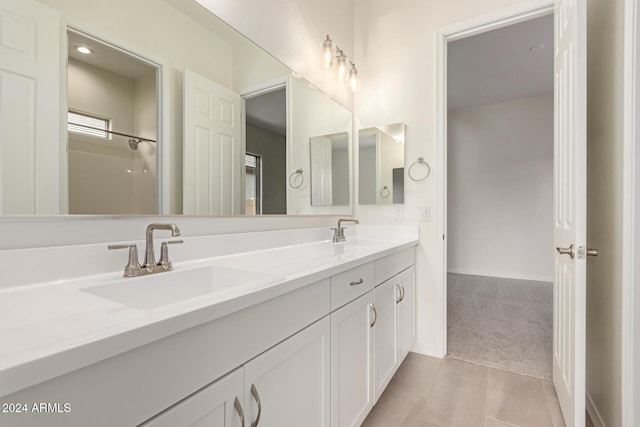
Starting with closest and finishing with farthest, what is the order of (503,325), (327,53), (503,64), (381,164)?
(327,53)
(381,164)
(503,325)
(503,64)

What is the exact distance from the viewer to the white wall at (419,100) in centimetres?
207

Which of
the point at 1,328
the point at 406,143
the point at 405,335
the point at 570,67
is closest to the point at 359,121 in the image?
the point at 406,143

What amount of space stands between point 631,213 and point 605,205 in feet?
1.01

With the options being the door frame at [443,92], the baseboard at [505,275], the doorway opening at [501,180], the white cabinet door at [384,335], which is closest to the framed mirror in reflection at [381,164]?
the door frame at [443,92]

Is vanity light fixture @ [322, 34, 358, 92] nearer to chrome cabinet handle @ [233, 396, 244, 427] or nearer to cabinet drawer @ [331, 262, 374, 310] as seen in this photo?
cabinet drawer @ [331, 262, 374, 310]

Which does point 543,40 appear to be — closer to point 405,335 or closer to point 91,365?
point 405,335

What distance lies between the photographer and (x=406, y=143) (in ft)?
7.20

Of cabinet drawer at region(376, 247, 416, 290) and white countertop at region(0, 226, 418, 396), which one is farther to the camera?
cabinet drawer at region(376, 247, 416, 290)

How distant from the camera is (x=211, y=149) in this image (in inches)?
51.0

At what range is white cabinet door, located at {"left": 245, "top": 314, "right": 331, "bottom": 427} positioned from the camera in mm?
765

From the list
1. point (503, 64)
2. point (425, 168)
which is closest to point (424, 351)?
point (425, 168)

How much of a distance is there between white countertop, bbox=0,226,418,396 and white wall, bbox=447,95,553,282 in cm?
442

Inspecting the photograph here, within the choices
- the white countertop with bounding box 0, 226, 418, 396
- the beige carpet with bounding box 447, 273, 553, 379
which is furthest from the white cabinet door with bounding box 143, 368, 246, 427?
the beige carpet with bounding box 447, 273, 553, 379

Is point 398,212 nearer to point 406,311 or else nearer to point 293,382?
point 406,311
